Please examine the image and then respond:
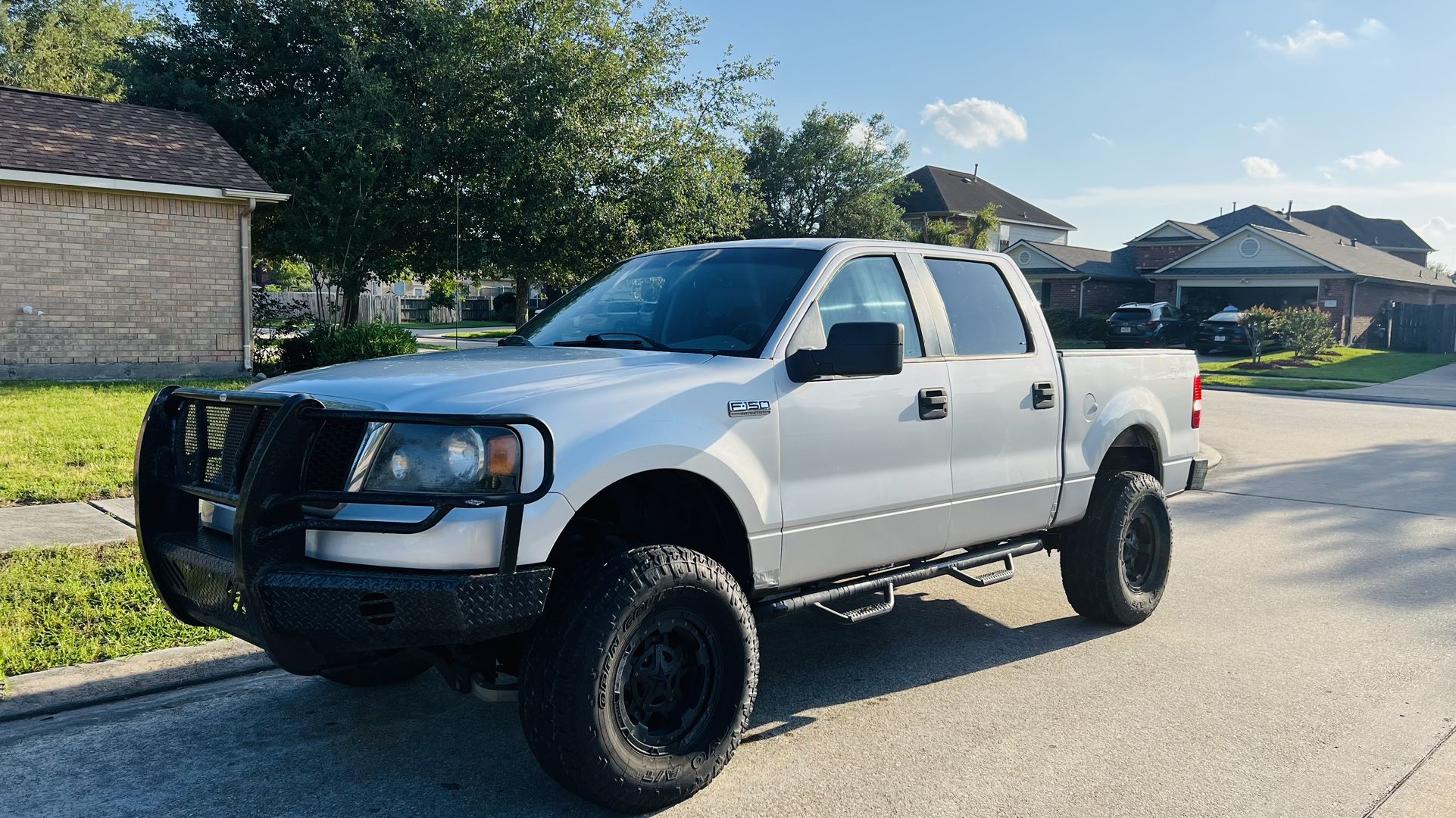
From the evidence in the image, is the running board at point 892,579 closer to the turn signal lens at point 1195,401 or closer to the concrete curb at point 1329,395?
the turn signal lens at point 1195,401

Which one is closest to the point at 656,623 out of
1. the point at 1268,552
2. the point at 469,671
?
the point at 469,671

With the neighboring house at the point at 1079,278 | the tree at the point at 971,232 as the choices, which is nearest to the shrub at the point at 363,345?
the tree at the point at 971,232

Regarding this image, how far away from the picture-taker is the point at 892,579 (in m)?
4.60

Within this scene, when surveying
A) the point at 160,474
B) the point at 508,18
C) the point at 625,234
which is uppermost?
the point at 508,18

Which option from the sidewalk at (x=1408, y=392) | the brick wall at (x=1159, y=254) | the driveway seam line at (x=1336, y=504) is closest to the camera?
the driveway seam line at (x=1336, y=504)

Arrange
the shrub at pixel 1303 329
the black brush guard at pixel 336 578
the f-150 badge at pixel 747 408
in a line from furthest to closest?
the shrub at pixel 1303 329 < the f-150 badge at pixel 747 408 < the black brush guard at pixel 336 578

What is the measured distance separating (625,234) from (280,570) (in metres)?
19.2

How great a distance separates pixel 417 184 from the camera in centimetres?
2203

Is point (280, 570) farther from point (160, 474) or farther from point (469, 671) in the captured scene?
point (160, 474)

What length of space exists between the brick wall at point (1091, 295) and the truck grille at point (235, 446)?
Result: 158 ft

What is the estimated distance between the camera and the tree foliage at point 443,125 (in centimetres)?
2078

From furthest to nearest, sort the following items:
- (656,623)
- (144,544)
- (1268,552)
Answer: (1268,552) < (144,544) < (656,623)

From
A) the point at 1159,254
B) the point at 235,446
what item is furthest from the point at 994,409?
the point at 1159,254

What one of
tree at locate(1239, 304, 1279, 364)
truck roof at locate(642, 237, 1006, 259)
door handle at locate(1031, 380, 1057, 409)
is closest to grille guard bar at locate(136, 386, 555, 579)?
truck roof at locate(642, 237, 1006, 259)
